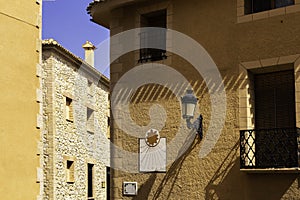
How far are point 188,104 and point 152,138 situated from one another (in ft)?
4.82

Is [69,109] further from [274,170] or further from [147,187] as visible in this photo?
[274,170]

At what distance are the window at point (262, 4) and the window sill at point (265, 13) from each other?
0.17m

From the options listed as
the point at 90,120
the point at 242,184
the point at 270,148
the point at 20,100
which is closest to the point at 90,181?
the point at 90,120

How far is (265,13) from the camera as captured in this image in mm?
10727

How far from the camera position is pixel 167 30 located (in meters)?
12.2

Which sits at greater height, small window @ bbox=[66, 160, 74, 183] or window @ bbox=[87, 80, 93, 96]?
window @ bbox=[87, 80, 93, 96]

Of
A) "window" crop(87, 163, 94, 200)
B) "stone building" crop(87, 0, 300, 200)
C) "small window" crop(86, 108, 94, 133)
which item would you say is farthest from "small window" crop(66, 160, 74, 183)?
"stone building" crop(87, 0, 300, 200)

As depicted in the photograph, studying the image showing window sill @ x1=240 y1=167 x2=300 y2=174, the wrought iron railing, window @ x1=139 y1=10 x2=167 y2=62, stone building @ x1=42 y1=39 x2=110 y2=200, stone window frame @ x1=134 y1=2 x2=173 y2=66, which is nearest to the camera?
window sill @ x1=240 y1=167 x2=300 y2=174

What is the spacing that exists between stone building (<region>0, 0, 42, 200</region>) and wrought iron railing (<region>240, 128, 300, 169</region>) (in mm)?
5316

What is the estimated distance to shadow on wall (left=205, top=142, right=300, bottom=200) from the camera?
10.1 metres

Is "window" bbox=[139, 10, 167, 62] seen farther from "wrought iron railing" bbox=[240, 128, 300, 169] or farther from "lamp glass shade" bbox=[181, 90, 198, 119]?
"wrought iron railing" bbox=[240, 128, 300, 169]

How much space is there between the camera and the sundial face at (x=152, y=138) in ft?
A: 39.0

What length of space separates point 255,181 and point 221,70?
2.24 meters

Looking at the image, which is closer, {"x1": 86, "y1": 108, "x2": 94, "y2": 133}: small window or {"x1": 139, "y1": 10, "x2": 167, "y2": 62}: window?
{"x1": 139, "y1": 10, "x2": 167, "y2": 62}: window
